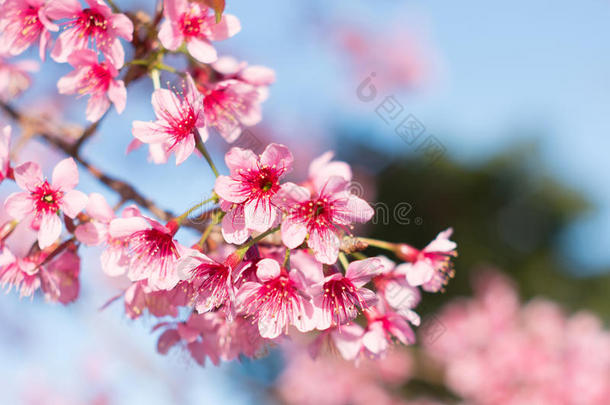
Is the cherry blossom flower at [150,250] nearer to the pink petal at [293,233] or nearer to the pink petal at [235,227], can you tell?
the pink petal at [235,227]

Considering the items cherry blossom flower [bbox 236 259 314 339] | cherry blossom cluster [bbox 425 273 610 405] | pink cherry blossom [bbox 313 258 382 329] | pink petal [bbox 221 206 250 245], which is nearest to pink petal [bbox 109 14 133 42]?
pink petal [bbox 221 206 250 245]

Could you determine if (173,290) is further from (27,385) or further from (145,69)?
(27,385)

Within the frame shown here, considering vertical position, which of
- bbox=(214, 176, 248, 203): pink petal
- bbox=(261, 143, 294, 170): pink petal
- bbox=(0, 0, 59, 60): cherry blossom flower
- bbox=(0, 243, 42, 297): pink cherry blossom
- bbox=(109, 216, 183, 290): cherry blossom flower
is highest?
bbox=(261, 143, 294, 170): pink petal

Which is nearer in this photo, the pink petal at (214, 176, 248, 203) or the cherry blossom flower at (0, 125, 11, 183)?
the pink petal at (214, 176, 248, 203)

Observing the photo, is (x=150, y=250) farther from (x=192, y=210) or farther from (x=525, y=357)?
(x=525, y=357)

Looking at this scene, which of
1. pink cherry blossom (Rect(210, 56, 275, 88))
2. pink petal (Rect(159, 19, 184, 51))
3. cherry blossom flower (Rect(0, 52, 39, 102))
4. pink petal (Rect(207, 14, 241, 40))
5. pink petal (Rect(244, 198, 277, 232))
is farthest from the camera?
cherry blossom flower (Rect(0, 52, 39, 102))

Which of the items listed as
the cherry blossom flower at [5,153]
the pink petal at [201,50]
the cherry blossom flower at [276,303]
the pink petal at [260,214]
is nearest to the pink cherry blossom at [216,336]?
the cherry blossom flower at [276,303]

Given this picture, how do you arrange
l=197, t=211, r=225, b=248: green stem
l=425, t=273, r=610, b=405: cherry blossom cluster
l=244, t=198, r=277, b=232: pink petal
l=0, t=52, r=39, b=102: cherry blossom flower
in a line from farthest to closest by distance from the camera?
l=425, t=273, r=610, b=405: cherry blossom cluster
l=0, t=52, r=39, b=102: cherry blossom flower
l=197, t=211, r=225, b=248: green stem
l=244, t=198, r=277, b=232: pink petal

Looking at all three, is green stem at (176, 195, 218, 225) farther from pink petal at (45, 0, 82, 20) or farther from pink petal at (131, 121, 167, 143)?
pink petal at (45, 0, 82, 20)
